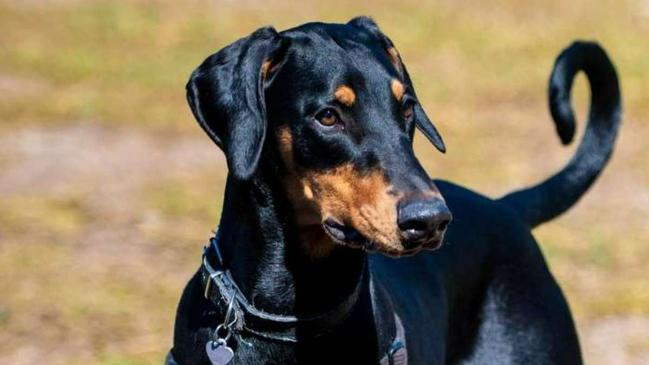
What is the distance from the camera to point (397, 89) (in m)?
3.89

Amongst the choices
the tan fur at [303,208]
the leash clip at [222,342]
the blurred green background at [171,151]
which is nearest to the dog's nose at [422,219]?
the tan fur at [303,208]

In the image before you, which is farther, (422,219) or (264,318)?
(264,318)

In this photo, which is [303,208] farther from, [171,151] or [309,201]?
[171,151]

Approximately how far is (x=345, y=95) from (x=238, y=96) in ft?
0.96

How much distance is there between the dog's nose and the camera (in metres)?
3.50

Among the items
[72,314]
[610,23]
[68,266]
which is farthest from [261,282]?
[610,23]

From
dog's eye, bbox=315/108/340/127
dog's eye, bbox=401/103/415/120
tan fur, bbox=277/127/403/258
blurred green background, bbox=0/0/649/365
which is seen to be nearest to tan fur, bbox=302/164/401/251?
tan fur, bbox=277/127/403/258

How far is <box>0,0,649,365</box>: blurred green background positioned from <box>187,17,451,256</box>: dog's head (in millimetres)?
2952

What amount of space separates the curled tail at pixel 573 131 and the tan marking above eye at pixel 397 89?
4.90 ft

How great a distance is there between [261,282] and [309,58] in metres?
0.63

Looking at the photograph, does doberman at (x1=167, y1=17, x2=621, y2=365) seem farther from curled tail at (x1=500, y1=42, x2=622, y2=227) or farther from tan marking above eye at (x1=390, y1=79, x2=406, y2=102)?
curled tail at (x1=500, y1=42, x2=622, y2=227)

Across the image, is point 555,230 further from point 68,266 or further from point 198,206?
point 68,266

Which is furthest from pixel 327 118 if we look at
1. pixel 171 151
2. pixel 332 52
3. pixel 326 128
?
pixel 171 151

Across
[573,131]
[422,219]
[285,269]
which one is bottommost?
[285,269]
